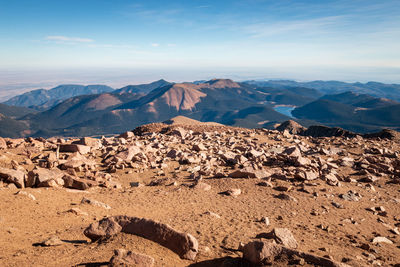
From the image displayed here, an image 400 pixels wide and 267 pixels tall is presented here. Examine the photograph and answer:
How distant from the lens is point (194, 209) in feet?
30.6

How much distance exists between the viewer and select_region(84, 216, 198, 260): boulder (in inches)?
226

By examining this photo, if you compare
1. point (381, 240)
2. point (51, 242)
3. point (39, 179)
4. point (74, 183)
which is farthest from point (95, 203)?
point (381, 240)

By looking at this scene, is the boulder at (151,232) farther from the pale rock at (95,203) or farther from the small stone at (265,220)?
the small stone at (265,220)

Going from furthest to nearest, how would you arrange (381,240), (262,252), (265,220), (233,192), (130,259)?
(233,192), (265,220), (381,240), (262,252), (130,259)

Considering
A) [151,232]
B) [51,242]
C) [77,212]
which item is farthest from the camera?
[77,212]

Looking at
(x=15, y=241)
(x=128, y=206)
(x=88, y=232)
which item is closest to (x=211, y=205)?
(x=128, y=206)

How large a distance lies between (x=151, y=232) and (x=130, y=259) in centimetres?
99

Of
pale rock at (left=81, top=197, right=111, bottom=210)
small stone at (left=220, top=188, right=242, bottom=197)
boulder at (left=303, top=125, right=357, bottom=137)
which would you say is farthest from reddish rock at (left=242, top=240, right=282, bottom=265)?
boulder at (left=303, top=125, right=357, bottom=137)

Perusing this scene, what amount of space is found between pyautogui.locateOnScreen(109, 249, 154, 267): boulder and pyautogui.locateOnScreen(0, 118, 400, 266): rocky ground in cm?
2

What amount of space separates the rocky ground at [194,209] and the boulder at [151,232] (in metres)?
0.02

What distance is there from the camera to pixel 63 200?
9.31 metres

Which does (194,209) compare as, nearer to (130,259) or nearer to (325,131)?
(130,259)

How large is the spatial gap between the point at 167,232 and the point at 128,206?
4203mm

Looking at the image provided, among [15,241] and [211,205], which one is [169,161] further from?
[15,241]
